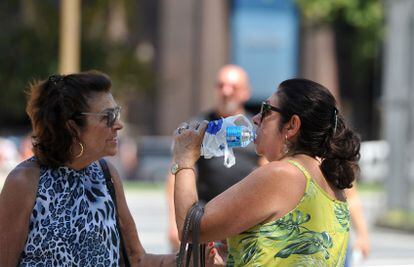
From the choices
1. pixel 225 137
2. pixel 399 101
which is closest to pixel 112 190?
pixel 225 137

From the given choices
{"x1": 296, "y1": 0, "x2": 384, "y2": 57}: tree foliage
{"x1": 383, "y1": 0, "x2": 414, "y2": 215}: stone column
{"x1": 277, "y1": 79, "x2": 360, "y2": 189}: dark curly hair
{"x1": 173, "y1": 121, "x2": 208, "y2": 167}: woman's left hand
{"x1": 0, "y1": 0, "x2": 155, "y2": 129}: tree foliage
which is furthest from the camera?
{"x1": 0, "y1": 0, "x2": 155, "y2": 129}: tree foliage

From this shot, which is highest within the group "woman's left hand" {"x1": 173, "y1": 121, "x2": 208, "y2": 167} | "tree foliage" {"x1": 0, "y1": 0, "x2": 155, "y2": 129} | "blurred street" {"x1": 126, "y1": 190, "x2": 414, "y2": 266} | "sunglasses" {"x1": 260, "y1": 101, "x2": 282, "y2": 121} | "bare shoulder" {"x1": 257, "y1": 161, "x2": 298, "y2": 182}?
"sunglasses" {"x1": 260, "y1": 101, "x2": 282, "y2": 121}

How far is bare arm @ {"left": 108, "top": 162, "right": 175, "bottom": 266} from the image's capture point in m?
4.04

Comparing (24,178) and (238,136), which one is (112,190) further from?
(238,136)

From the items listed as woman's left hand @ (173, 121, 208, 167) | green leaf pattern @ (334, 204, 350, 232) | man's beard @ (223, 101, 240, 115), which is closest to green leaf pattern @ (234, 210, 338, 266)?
green leaf pattern @ (334, 204, 350, 232)

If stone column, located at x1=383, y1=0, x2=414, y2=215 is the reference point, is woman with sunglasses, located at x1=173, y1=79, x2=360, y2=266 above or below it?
above

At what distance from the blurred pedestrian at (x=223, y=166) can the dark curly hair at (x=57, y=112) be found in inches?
84.2

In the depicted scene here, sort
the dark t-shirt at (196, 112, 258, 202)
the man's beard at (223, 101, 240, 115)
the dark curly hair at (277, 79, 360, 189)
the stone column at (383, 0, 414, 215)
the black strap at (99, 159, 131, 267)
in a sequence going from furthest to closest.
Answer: the stone column at (383, 0, 414, 215)
the man's beard at (223, 101, 240, 115)
the dark t-shirt at (196, 112, 258, 202)
the black strap at (99, 159, 131, 267)
the dark curly hair at (277, 79, 360, 189)

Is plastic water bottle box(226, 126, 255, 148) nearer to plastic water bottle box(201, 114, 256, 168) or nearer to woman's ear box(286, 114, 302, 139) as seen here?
plastic water bottle box(201, 114, 256, 168)

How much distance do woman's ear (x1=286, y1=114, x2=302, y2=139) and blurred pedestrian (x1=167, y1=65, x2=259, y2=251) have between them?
246 centimetres

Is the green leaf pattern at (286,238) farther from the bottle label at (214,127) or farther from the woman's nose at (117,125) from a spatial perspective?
the woman's nose at (117,125)

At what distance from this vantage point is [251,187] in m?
3.42

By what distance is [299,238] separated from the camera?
→ 3.44 meters

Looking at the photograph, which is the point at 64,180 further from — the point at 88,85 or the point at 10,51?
the point at 10,51
